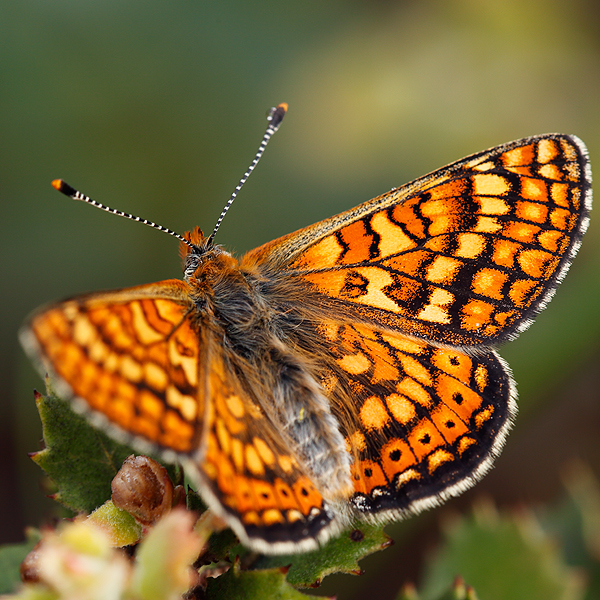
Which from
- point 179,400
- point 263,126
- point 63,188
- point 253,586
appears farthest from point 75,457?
point 263,126

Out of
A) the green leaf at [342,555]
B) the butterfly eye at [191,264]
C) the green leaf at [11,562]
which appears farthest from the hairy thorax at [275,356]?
the green leaf at [11,562]

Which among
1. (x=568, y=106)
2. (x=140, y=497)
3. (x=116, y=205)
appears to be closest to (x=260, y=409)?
(x=140, y=497)

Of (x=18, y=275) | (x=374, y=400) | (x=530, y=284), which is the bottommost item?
(x=374, y=400)

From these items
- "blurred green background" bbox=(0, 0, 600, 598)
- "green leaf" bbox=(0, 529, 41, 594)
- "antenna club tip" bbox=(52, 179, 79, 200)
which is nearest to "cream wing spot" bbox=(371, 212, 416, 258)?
"antenna club tip" bbox=(52, 179, 79, 200)

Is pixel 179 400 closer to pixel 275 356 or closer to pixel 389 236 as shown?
pixel 275 356

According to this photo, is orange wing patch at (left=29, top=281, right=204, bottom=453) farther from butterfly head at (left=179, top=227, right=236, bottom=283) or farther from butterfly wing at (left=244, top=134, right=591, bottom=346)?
butterfly wing at (left=244, top=134, right=591, bottom=346)

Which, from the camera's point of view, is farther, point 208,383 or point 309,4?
point 309,4

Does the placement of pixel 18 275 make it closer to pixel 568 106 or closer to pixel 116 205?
pixel 116 205

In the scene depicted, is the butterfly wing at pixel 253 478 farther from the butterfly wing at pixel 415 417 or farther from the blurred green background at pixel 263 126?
the blurred green background at pixel 263 126
